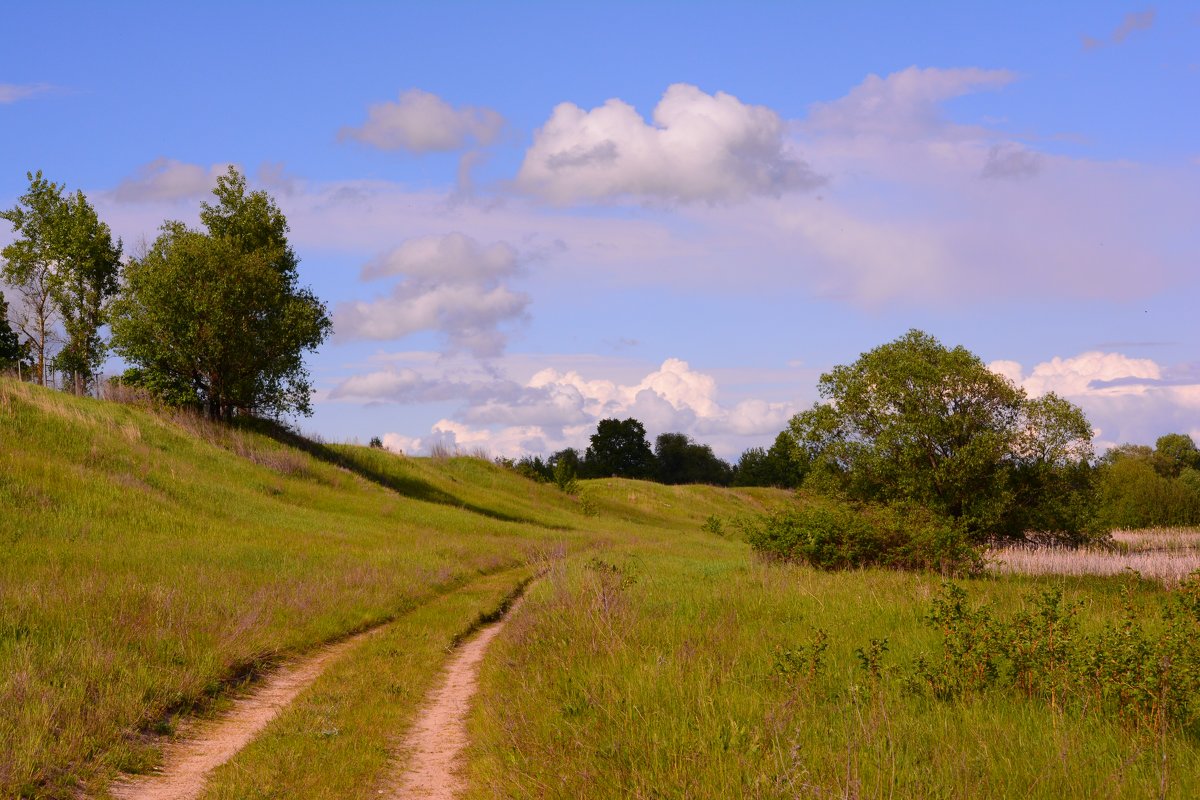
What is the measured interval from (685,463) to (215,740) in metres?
139


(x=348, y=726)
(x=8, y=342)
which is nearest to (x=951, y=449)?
(x=348, y=726)

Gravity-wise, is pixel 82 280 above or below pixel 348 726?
above

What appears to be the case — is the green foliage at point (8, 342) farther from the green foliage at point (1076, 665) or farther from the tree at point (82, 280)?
the green foliage at point (1076, 665)

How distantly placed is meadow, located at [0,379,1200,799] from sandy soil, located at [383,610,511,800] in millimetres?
208

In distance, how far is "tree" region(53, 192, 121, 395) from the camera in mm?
56275

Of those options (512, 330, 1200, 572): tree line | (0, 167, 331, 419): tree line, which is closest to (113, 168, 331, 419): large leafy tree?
(0, 167, 331, 419): tree line

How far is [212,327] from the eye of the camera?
128 ft

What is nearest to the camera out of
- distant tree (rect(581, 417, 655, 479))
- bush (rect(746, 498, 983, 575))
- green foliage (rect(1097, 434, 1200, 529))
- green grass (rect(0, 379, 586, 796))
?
green grass (rect(0, 379, 586, 796))

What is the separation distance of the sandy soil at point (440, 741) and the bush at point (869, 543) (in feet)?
36.6

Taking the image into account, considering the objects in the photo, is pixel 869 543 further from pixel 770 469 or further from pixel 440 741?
pixel 770 469

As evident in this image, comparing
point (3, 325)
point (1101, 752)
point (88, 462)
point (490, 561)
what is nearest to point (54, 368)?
point (3, 325)

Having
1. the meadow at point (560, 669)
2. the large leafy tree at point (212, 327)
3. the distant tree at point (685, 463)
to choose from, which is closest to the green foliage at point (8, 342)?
the large leafy tree at point (212, 327)

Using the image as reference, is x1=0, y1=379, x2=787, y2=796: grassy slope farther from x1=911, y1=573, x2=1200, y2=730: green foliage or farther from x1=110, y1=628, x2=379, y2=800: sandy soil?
x1=911, y1=573, x2=1200, y2=730: green foliage

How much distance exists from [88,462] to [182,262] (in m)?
15.0
